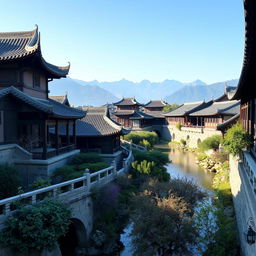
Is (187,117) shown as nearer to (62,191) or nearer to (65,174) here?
(65,174)

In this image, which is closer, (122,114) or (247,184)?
(247,184)

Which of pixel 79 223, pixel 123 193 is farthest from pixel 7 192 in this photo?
pixel 123 193

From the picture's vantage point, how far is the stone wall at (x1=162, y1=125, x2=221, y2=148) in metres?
46.8

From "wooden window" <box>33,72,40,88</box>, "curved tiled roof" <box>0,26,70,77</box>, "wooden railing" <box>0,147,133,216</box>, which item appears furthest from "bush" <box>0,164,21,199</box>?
"wooden window" <box>33,72,40,88</box>

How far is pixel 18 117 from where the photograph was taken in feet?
51.9

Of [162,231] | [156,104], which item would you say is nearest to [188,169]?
[162,231]

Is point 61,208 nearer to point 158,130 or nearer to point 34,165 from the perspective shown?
point 34,165

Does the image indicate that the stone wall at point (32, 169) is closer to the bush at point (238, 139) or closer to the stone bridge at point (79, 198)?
the stone bridge at point (79, 198)

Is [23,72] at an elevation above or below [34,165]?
above

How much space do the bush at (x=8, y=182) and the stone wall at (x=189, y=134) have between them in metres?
36.5

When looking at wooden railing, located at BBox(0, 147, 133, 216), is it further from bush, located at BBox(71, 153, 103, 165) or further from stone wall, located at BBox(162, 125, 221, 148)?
stone wall, located at BBox(162, 125, 221, 148)

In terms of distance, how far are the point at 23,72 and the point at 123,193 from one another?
968 cm

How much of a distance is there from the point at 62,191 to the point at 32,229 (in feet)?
12.4

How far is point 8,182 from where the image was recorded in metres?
11.5
